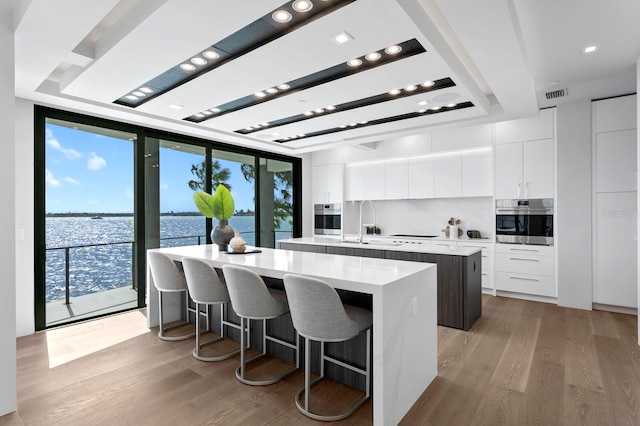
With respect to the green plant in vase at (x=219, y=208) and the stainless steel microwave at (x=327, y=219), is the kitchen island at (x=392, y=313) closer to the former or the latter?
the green plant in vase at (x=219, y=208)

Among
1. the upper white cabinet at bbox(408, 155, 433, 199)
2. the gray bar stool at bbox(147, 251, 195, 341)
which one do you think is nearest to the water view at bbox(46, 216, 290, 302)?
the gray bar stool at bbox(147, 251, 195, 341)

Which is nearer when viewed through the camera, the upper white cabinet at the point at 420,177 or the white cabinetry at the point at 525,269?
the white cabinetry at the point at 525,269

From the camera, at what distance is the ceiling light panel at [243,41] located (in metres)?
2.00

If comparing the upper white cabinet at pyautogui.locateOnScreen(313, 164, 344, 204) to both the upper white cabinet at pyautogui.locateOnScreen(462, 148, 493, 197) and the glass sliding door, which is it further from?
the glass sliding door

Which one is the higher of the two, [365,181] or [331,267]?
[365,181]

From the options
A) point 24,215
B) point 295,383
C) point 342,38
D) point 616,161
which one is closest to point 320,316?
point 295,383

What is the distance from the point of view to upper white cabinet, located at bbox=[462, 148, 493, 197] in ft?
17.5

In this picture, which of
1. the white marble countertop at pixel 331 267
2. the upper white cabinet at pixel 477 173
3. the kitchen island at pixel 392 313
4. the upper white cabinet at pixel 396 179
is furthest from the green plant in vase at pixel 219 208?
the upper white cabinet at pixel 477 173

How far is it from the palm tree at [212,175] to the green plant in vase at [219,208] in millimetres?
1868

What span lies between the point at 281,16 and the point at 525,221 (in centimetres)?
448

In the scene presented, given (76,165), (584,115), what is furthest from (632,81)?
(76,165)

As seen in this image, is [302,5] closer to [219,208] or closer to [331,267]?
[331,267]

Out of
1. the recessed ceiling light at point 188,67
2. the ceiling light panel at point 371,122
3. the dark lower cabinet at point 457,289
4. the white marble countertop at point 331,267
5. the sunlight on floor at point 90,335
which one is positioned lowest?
the sunlight on floor at point 90,335

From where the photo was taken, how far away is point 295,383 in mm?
2609
